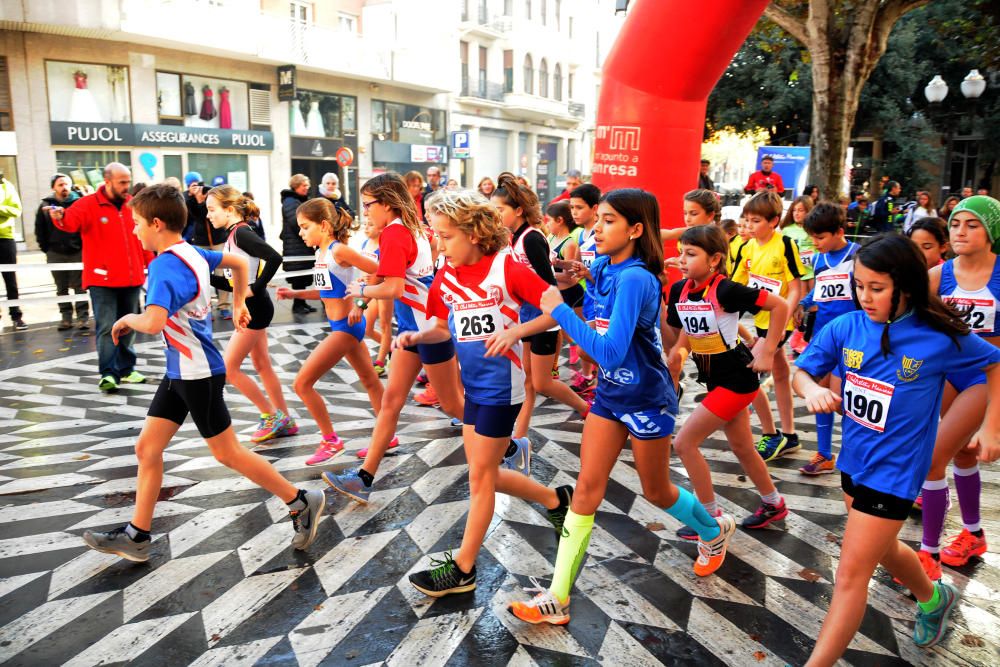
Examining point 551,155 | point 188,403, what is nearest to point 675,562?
point 188,403

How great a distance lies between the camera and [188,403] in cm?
405

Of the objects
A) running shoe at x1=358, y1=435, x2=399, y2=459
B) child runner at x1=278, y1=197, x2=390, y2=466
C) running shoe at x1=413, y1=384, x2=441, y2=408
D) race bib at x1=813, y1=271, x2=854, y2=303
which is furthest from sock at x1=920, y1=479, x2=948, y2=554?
running shoe at x1=413, y1=384, x2=441, y2=408

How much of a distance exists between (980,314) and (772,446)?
2114mm

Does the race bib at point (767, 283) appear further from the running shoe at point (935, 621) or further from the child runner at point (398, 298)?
the running shoe at point (935, 621)

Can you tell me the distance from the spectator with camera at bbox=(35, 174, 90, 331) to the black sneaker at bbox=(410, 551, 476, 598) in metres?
9.15

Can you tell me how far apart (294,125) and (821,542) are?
1025 inches

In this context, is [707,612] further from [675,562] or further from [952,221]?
[952,221]

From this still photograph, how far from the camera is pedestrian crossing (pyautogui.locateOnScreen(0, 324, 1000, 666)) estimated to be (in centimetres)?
332

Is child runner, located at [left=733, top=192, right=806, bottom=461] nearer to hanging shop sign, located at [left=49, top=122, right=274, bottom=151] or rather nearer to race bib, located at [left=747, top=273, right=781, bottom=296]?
race bib, located at [left=747, top=273, right=781, bottom=296]

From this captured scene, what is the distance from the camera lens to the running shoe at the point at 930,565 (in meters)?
3.77

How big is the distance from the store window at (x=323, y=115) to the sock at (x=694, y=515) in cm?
2591

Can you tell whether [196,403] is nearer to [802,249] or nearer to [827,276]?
[827,276]

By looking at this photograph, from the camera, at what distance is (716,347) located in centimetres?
426

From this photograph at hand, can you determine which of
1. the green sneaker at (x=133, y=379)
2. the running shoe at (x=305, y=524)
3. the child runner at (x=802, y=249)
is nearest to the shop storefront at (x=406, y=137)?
the green sneaker at (x=133, y=379)
